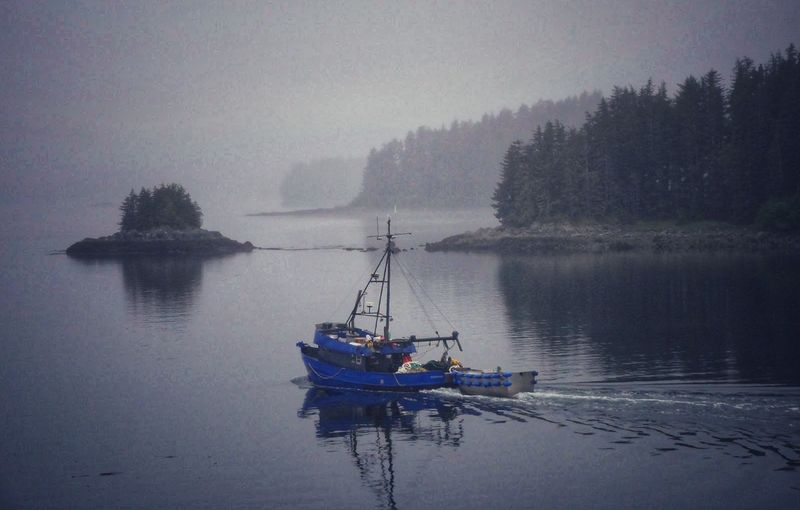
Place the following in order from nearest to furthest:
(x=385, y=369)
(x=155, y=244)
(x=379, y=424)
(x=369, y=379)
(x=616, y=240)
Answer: (x=379, y=424)
(x=369, y=379)
(x=385, y=369)
(x=616, y=240)
(x=155, y=244)

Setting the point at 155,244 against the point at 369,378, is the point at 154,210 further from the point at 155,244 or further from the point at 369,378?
the point at 369,378

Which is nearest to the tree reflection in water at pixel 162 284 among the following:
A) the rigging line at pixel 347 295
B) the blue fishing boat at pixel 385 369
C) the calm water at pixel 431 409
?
the calm water at pixel 431 409

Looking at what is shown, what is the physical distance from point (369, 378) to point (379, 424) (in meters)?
5.39

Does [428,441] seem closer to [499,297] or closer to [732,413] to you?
[732,413]

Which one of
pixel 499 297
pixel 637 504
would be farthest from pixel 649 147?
pixel 637 504

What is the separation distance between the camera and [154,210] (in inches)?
5492

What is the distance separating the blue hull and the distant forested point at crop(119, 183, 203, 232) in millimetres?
103213

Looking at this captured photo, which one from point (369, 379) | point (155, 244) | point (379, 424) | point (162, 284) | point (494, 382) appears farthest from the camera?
point (155, 244)

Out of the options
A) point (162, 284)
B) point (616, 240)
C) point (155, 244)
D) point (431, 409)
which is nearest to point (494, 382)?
point (431, 409)

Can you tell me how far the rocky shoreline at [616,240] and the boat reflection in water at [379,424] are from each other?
76448 mm

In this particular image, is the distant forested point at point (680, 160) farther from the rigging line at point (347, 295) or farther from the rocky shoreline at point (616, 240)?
the rigging line at point (347, 295)

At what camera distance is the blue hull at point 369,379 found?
41.3 m

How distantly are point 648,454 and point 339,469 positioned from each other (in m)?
13.8

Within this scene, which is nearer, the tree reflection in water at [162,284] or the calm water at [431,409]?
the calm water at [431,409]
